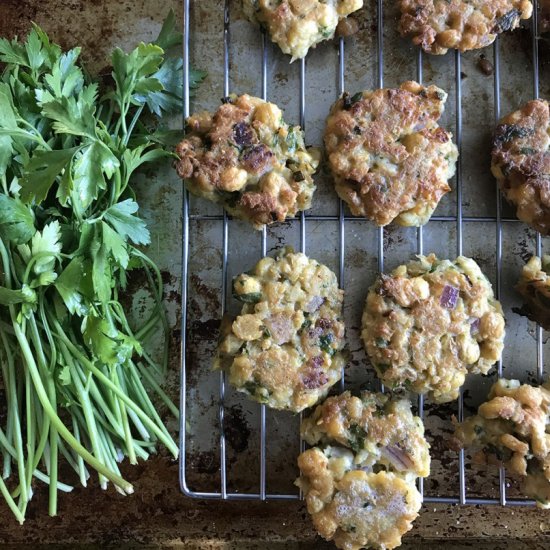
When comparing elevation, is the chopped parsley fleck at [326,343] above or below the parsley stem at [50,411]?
above

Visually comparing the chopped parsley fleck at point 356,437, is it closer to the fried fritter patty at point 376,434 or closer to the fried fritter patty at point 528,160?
the fried fritter patty at point 376,434

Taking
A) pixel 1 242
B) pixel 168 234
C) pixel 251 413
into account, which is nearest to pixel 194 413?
pixel 251 413

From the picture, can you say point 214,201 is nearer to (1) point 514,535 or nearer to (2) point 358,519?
(2) point 358,519

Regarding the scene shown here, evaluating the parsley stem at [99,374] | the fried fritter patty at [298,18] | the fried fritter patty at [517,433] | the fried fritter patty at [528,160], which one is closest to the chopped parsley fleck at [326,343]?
the fried fritter patty at [517,433]

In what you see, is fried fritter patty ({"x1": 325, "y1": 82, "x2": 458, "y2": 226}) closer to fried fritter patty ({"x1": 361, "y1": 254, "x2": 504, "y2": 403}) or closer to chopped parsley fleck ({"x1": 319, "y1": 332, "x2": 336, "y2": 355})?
fried fritter patty ({"x1": 361, "y1": 254, "x2": 504, "y2": 403})

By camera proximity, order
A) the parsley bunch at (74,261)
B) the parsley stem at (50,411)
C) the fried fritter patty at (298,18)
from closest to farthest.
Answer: the parsley bunch at (74,261) < the parsley stem at (50,411) < the fried fritter patty at (298,18)
